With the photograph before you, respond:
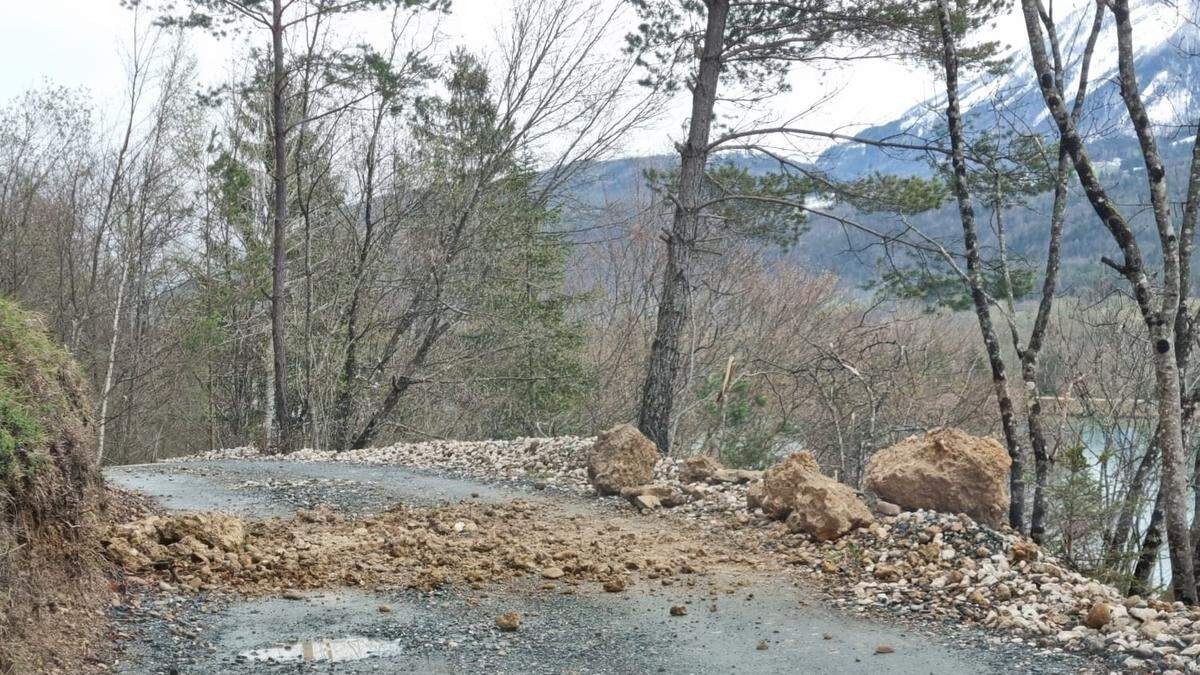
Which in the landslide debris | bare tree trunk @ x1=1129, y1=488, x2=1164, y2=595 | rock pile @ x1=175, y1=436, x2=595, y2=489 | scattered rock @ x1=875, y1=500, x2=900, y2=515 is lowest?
bare tree trunk @ x1=1129, y1=488, x2=1164, y2=595

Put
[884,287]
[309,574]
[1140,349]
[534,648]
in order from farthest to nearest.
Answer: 1. [1140,349]
2. [884,287]
3. [309,574]
4. [534,648]

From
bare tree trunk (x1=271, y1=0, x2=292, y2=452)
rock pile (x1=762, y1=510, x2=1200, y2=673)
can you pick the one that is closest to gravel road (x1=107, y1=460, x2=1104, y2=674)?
rock pile (x1=762, y1=510, x2=1200, y2=673)

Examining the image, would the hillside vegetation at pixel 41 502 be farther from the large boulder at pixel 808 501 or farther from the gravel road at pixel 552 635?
the large boulder at pixel 808 501

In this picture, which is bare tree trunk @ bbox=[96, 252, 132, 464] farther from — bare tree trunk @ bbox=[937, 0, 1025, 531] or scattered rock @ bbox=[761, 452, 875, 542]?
bare tree trunk @ bbox=[937, 0, 1025, 531]

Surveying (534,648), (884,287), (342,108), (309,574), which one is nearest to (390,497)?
(309,574)

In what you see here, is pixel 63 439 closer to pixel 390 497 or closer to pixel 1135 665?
pixel 390 497

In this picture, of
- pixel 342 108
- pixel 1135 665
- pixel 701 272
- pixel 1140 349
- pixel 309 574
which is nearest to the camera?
pixel 1135 665

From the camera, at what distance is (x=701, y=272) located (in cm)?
1991

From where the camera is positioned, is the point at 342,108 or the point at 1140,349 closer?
the point at 1140,349

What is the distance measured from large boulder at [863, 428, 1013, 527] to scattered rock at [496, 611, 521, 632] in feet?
11.5

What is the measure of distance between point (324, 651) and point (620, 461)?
4838mm

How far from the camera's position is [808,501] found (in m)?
7.29

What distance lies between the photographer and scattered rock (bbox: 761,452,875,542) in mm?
7047

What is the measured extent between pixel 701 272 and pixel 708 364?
7.17 feet
